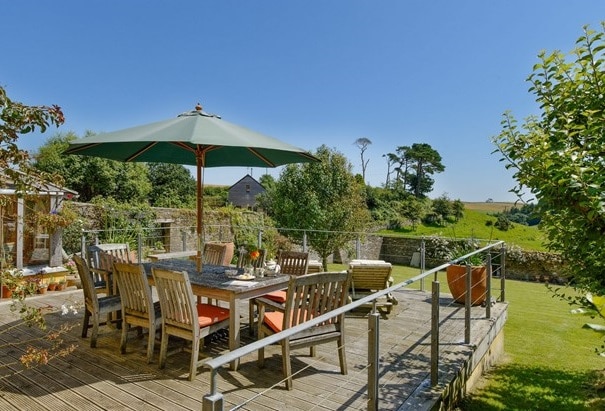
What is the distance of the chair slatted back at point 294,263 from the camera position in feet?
18.5

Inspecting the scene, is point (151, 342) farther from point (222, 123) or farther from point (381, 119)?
point (381, 119)

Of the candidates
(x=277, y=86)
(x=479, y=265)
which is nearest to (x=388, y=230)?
(x=277, y=86)

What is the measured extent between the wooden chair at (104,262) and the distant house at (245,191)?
37.1m

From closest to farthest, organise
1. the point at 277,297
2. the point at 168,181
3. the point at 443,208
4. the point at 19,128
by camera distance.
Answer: the point at 19,128
the point at 277,297
the point at 168,181
the point at 443,208

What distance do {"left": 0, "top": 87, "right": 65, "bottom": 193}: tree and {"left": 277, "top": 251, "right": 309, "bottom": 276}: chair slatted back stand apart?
358cm

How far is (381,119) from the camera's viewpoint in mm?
31953

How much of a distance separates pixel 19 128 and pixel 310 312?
2.67m

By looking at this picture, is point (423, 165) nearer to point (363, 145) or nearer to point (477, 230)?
point (363, 145)

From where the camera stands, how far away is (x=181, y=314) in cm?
364

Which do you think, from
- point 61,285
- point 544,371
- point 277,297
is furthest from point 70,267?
point 544,371

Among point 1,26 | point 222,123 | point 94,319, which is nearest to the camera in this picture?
point 94,319

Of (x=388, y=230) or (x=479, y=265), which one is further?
(x=388, y=230)

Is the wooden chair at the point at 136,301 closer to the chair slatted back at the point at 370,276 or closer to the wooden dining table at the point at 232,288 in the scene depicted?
the wooden dining table at the point at 232,288

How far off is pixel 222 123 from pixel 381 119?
28995 mm
